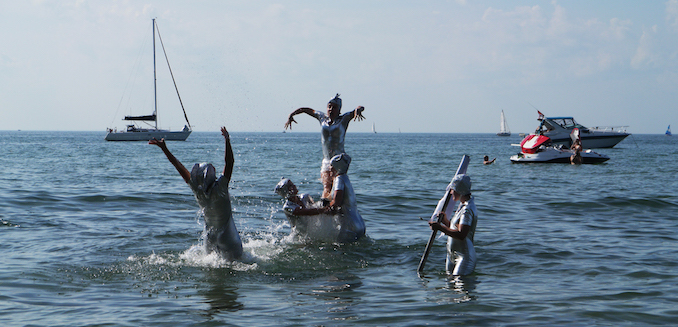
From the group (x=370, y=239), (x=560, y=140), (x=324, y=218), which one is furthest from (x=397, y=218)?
(x=560, y=140)

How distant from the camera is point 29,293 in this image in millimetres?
7500

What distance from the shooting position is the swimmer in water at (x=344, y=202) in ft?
31.8

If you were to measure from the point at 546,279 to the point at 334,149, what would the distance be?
3.85 meters

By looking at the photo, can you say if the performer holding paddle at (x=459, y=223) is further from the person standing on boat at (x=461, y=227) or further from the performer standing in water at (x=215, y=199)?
the performer standing in water at (x=215, y=199)

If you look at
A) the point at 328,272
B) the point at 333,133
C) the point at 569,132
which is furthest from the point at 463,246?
the point at 569,132

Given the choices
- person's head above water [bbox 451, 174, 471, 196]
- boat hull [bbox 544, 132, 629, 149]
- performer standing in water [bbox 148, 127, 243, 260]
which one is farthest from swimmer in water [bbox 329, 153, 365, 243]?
boat hull [bbox 544, 132, 629, 149]

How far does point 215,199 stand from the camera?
780 centimetres

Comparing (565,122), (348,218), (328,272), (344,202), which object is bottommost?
(328,272)

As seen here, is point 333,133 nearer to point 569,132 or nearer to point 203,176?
point 203,176

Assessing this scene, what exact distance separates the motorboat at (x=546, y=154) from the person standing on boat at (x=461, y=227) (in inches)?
1251

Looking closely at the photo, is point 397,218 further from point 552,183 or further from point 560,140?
point 560,140

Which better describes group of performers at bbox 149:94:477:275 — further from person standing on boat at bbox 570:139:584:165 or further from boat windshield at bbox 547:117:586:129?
boat windshield at bbox 547:117:586:129

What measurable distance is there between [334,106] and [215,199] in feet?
10.1

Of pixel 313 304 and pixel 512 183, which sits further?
pixel 512 183
